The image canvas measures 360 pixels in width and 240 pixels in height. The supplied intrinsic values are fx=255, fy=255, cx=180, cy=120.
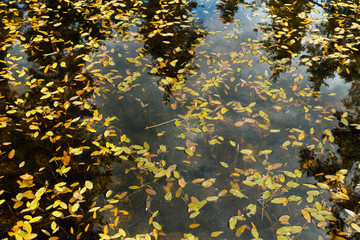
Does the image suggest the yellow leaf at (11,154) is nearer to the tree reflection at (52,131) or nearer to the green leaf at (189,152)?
the tree reflection at (52,131)

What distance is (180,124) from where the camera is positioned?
3.53 meters

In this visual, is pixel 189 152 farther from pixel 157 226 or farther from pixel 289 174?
pixel 289 174

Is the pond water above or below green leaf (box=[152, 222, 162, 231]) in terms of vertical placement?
above

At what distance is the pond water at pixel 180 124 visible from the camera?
8.41ft

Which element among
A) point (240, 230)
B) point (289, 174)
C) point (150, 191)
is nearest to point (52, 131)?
point (150, 191)

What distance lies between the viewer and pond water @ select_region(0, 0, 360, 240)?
2.56 meters

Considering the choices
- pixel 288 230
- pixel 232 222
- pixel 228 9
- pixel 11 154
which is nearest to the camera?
pixel 288 230

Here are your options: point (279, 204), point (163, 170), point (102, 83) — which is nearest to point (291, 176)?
point (279, 204)

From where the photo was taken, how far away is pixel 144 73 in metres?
4.40

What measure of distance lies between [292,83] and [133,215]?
3.12 meters

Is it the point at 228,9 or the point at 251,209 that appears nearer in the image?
the point at 251,209

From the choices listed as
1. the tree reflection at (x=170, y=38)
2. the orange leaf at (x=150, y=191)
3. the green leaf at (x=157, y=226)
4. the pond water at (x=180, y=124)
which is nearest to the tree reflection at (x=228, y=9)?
the pond water at (x=180, y=124)

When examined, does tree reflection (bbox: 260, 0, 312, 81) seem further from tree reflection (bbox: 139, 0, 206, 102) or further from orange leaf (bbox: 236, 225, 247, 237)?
orange leaf (bbox: 236, 225, 247, 237)

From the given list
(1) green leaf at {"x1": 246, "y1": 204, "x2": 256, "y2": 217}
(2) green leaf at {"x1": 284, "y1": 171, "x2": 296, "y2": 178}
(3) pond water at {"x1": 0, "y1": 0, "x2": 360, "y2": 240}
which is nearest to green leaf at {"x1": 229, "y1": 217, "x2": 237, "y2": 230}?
(3) pond water at {"x1": 0, "y1": 0, "x2": 360, "y2": 240}
